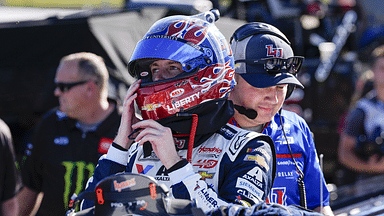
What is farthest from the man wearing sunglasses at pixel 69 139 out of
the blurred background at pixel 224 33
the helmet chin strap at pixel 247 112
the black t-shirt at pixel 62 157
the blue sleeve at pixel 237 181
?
the blue sleeve at pixel 237 181

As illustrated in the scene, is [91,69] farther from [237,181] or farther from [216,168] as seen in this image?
[237,181]

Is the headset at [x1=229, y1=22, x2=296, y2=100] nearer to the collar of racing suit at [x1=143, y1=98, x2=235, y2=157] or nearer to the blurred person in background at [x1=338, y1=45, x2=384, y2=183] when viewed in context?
the collar of racing suit at [x1=143, y1=98, x2=235, y2=157]

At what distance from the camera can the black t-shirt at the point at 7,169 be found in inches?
141

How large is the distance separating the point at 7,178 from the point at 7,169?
0.08m

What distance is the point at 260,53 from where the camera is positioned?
2.28 m

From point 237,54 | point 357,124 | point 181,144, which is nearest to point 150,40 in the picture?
point 181,144

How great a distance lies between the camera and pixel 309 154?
247cm

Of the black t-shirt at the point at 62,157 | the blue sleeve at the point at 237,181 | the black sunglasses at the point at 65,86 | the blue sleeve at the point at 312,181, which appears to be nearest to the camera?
the blue sleeve at the point at 237,181

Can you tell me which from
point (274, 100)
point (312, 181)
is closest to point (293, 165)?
point (312, 181)

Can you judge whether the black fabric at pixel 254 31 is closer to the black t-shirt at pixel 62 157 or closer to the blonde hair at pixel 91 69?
the black t-shirt at pixel 62 157

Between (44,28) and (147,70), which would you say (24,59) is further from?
(147,70)

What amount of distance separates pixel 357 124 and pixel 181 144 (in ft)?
9.93

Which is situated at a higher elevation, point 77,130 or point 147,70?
point 147,70

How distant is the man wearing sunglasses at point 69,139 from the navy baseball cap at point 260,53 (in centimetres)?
175
